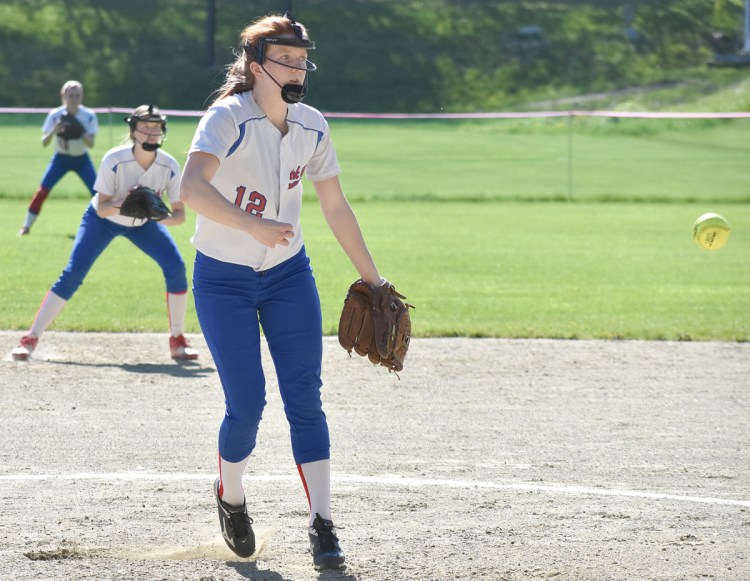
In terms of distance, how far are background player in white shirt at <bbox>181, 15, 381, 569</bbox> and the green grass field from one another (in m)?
5.90

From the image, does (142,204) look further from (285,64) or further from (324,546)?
(324,546)

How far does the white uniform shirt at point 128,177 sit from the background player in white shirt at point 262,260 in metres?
4.42

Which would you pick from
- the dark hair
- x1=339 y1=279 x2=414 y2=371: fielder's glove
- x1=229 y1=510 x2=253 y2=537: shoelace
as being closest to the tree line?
x1=339 y1=279 x2=414 y2=371: fielder's glove

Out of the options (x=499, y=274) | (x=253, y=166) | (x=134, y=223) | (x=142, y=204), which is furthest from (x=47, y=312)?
(x=499, y=274)

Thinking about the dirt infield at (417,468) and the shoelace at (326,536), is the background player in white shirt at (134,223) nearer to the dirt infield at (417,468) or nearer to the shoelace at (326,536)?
the dirt infield at (417,468)

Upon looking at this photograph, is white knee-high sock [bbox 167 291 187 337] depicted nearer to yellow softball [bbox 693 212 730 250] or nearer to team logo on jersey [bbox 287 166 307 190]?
yellow softball [bbox 693 212 730 250]

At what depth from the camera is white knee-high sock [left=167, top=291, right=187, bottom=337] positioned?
9.73m

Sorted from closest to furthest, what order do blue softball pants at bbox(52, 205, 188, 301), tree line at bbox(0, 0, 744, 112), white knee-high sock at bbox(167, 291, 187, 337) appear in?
blue softball pants at bbox(52, 205, 188, 301), white knee-high sock at bbox(167, 291, 187, 337), tree line at bbox(0, 0, 744, 112)

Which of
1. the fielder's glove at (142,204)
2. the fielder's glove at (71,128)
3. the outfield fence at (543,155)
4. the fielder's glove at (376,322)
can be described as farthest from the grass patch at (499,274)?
the fielder's glove at (376,322)

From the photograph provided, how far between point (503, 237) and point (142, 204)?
33.5 feet

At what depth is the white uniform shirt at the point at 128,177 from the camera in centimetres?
930

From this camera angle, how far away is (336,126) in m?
37.8

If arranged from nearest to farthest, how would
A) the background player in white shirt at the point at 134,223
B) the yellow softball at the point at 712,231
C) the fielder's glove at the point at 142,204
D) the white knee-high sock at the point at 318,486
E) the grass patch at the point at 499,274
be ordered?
the white knee-high sock at the point at 318,486
the fielder's glove at the point at 142,204
the background player in white shirt at the point at 134,223
the yellow softball at the point at 712,231
the grass patch at the point at 499,274

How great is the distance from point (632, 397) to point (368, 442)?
230 cm
